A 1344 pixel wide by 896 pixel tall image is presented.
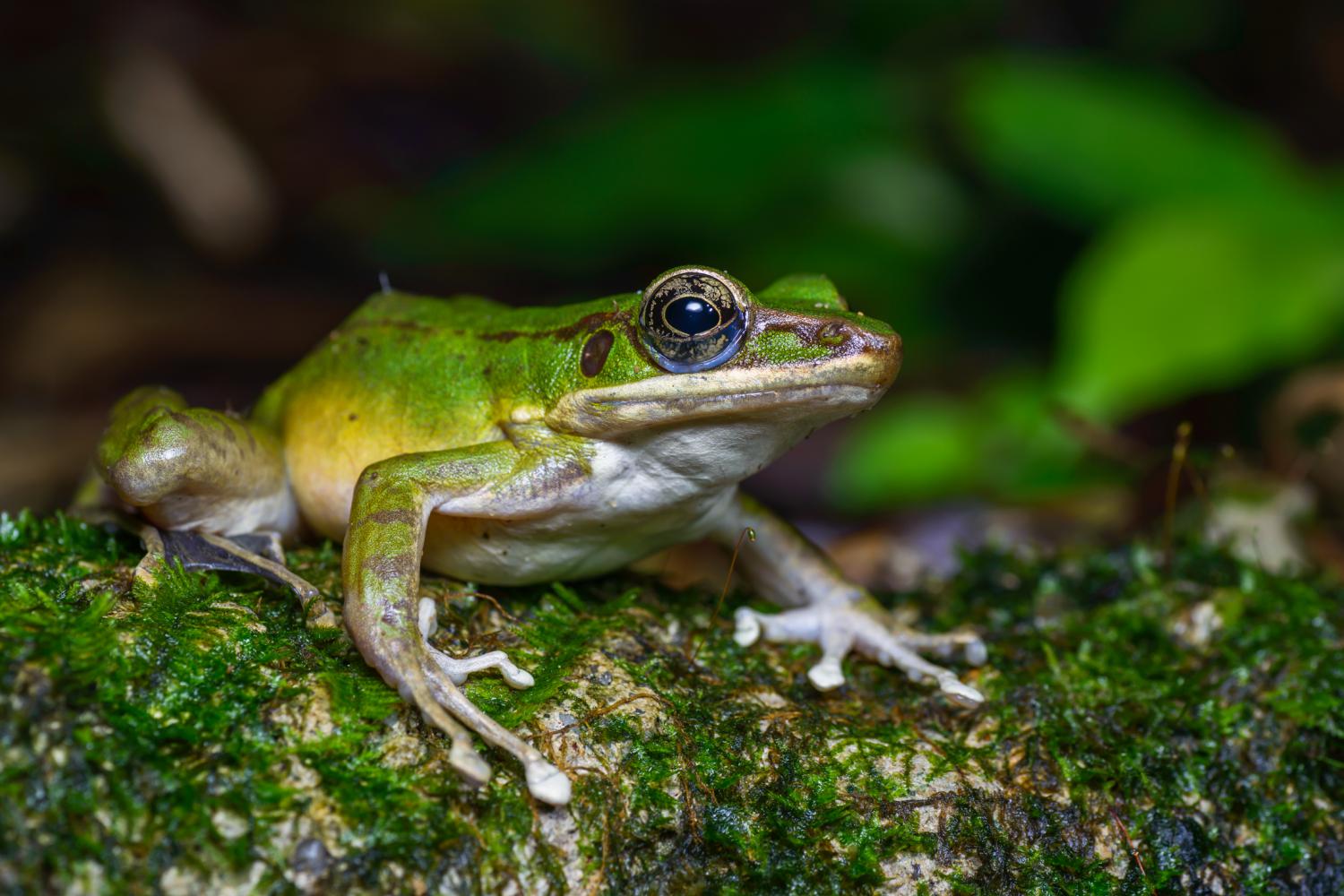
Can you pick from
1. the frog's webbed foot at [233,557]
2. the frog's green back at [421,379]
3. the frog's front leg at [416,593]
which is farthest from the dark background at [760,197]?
the frog's webbed foot at [233,557]

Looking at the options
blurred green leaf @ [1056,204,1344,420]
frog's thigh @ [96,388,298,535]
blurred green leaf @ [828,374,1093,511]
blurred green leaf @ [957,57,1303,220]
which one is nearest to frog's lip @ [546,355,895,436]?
frog's thigh @ [96,388,298,535]

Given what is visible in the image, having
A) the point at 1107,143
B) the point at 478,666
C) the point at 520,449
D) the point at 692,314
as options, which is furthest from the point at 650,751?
the point at 1107,143

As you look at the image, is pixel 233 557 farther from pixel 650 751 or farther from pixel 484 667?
pixel 650 751

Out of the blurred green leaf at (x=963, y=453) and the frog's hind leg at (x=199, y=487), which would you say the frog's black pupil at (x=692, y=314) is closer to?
the frog's hind leg at (x=199, y=487)

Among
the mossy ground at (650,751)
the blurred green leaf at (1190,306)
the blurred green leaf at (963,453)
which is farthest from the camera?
the blurred green leaf at (963,453)

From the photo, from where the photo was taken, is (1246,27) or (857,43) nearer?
(857,43)

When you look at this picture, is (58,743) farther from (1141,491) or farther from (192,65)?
(192,65)

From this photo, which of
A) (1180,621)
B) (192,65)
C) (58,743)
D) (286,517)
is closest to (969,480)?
(1180,621)
